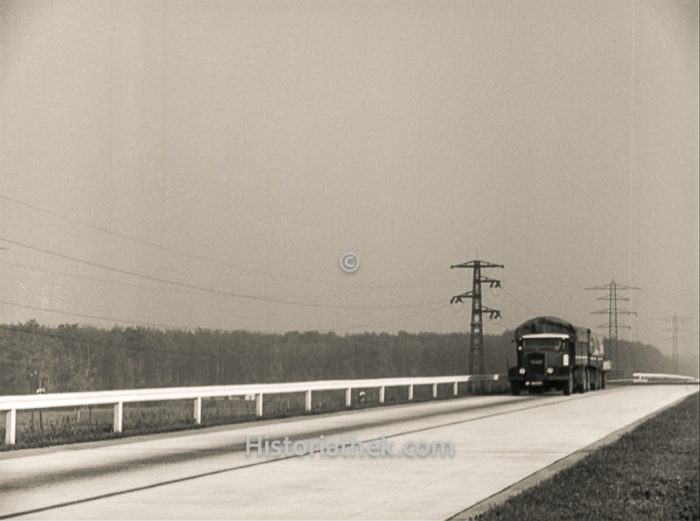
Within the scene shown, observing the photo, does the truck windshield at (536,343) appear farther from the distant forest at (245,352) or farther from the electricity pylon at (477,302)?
the electricity pylon at (477,302)

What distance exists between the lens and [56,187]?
969 centimetres

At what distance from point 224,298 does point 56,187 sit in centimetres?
192

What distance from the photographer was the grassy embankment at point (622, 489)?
36.3ft

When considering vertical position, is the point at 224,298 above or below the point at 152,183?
below

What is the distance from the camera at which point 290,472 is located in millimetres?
13703

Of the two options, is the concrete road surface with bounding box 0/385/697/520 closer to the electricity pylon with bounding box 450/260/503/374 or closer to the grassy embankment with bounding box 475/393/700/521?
the grassy embankment with bounding box 475/393/700/521

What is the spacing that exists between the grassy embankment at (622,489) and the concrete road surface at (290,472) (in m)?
0.56

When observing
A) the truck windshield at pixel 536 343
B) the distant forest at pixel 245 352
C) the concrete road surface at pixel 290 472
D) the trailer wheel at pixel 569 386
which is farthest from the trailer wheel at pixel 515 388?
the distant forest at pixel 245 352

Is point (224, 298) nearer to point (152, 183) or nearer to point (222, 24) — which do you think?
point (152, 183)

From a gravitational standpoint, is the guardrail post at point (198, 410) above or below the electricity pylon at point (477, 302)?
below

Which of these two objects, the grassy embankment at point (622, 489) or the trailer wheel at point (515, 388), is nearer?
the grassy embankment at point (622, 489)

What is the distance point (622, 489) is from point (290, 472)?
12.3 ft

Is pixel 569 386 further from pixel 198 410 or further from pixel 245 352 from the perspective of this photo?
pixel 245 352

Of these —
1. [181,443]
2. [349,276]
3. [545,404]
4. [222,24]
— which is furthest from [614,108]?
[545,404]
